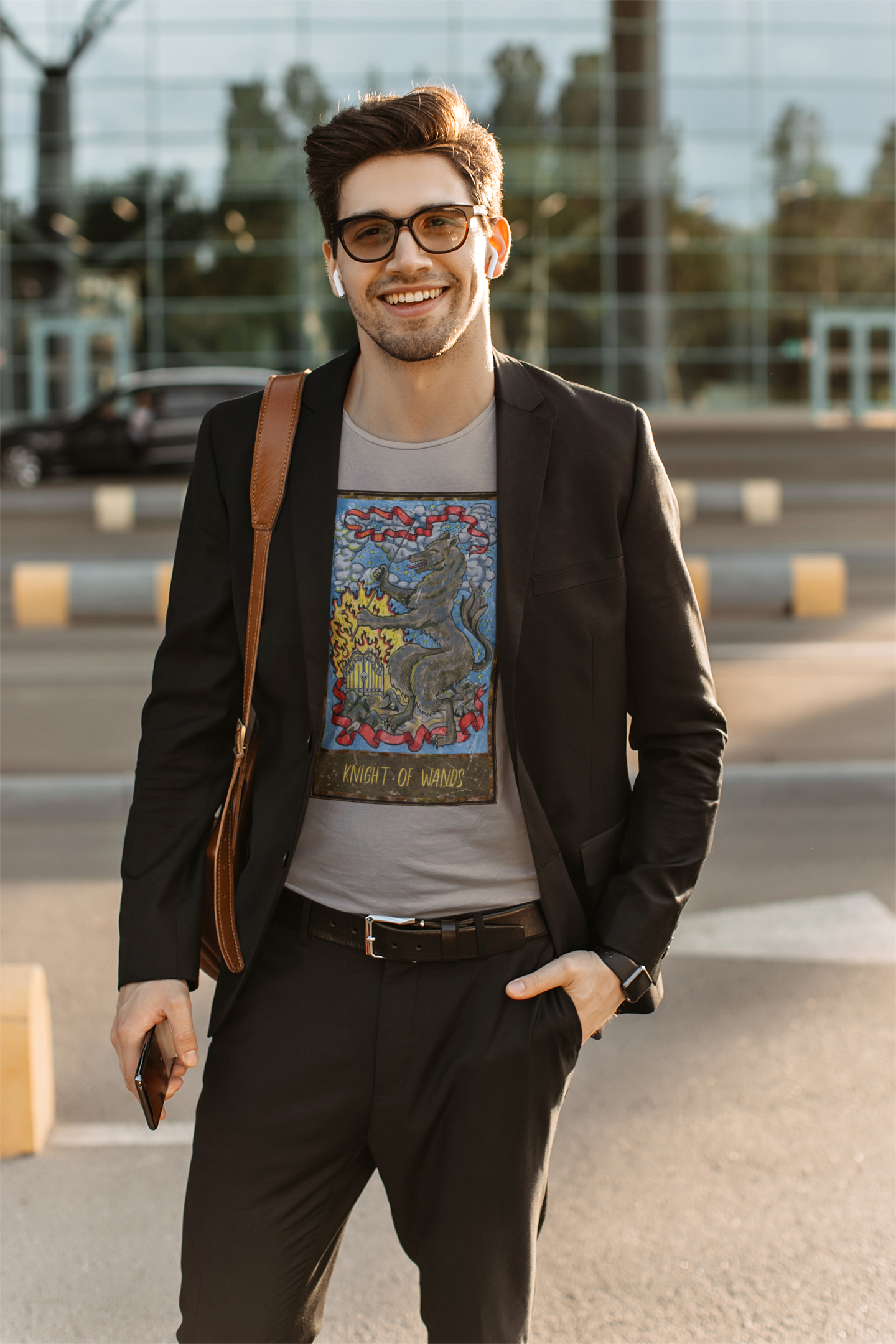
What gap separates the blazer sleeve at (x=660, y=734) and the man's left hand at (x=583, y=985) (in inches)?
1.7

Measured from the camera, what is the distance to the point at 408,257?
1973 mm

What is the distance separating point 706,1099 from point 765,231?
30.6m

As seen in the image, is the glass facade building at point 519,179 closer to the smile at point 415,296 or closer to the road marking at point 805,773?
the road marking at point 805,773

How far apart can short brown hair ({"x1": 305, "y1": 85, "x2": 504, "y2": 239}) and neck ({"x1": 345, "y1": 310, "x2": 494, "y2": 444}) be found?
0.20 meters

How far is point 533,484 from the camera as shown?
2004mm

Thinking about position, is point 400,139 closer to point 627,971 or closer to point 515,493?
point 515,493

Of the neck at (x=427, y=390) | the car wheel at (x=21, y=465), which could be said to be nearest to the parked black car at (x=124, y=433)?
the car wheel at (x=21, y=465)

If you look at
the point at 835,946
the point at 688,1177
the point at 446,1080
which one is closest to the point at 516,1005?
the point at 446,1080

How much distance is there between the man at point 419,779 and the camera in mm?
1935

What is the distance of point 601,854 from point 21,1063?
196 centimetres

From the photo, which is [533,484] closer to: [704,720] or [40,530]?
[704,720]

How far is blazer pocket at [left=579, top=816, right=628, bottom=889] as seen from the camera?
2.04m

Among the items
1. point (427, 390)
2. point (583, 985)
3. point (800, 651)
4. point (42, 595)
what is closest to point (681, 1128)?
point (583, 985)

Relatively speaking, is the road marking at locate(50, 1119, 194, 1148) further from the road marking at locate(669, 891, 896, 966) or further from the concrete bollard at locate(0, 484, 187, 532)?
the concrete bollard at locate(0, 484, 187, 532)
